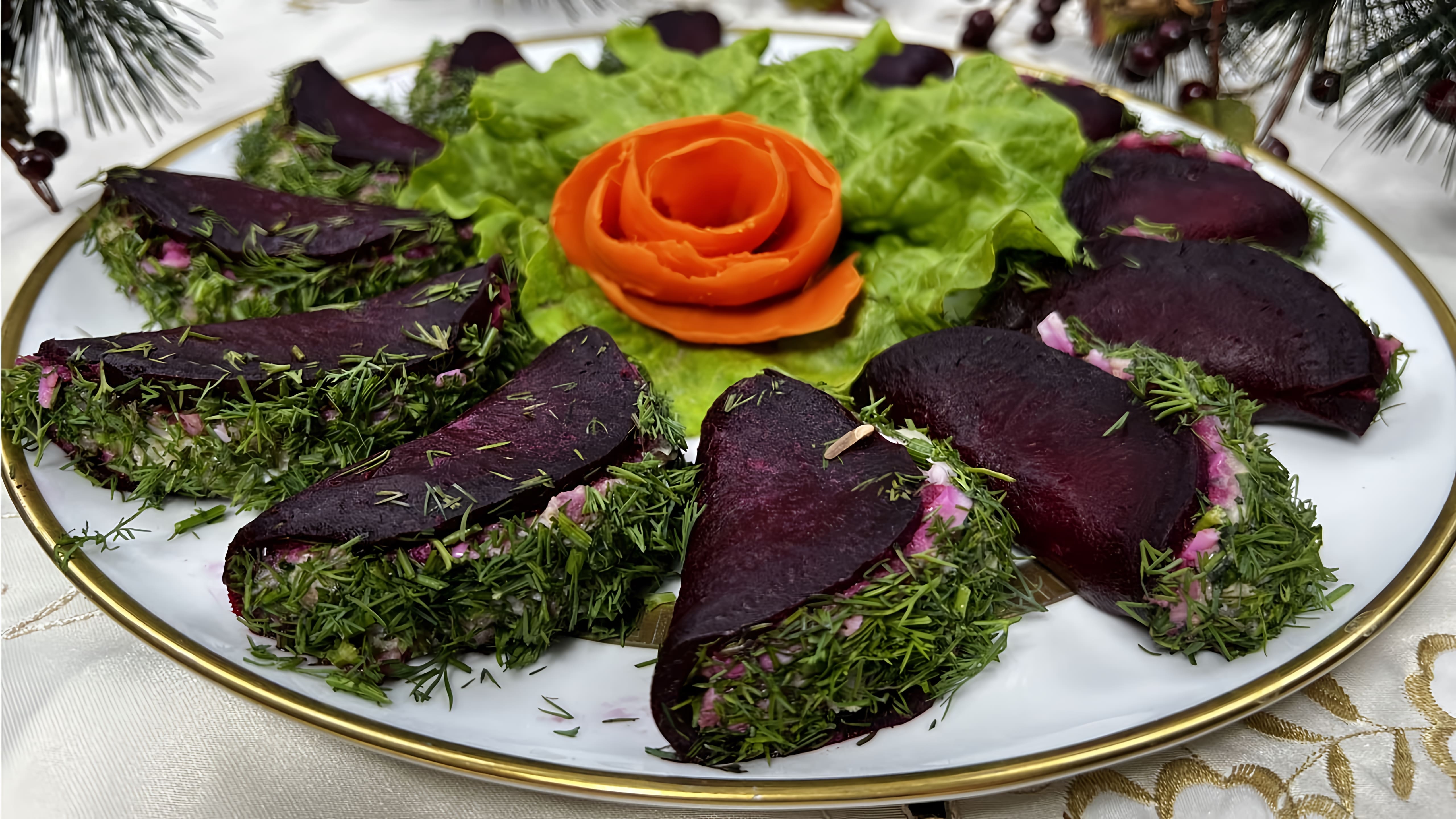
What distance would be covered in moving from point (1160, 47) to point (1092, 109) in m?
0.49

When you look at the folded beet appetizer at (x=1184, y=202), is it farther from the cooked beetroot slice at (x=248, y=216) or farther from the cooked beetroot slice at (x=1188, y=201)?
the cooked beetroot slice at (x=248, y=216)

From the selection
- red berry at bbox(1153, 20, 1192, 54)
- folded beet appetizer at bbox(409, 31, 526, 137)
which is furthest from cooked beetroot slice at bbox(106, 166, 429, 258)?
red berry at bbox(1153, 20, 1192, 54)

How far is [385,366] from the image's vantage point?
8.38 ft

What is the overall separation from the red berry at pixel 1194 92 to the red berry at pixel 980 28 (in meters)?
0.98

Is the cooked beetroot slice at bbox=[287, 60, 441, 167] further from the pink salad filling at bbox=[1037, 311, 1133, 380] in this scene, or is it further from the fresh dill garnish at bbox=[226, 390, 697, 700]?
the pink salad filling at bbox=[1037, 311, 1133, 380]

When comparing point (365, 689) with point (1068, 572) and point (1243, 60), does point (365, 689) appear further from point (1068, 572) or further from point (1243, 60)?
point (1243, 60)

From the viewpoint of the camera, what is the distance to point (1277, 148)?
4039 mm

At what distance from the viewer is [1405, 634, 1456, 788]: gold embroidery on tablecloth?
217cm

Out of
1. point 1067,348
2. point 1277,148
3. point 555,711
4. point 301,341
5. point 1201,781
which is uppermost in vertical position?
point 301,341

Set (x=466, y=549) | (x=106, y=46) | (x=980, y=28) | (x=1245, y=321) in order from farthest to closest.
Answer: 1. (x=980, y=28)
2. (x=106, y=46)
3. (x=1245, y=321)
4. (x=466, y=549)

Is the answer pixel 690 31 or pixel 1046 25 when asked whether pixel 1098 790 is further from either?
pixel 1046 25

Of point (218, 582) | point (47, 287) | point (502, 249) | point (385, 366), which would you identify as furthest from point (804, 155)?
point (47, 287)

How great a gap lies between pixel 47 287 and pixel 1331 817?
359cm

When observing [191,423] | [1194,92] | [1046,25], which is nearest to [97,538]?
[191,423]
